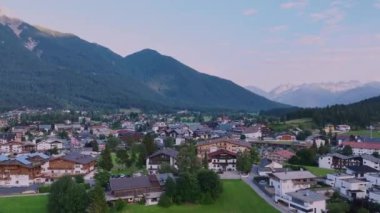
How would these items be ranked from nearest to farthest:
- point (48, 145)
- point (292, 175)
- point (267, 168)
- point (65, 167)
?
point (292, 175), point (267, 168), point (65, 167), point (48, 145)

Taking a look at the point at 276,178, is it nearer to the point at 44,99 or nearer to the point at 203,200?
the point at 203,200

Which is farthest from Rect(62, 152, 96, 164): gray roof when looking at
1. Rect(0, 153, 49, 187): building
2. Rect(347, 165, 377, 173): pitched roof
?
Rect(347, 165, 377, 173): pitched roof

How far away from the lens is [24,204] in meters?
34.0

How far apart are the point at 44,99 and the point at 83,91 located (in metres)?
29.1

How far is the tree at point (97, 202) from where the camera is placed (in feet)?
99.0

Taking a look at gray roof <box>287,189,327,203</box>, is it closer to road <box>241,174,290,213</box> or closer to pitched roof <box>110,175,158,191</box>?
road <box>241,174,290,213</box>

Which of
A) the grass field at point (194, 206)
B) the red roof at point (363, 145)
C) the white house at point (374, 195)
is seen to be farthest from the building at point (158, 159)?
the red roof at point (363, 145)

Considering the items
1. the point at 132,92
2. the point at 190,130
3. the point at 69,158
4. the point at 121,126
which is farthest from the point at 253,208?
the point at 132,92

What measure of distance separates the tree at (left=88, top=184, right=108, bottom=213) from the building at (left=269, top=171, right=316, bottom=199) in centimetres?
1285

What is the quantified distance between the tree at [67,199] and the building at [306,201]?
46.1ft

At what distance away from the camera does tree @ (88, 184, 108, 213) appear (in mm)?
30172

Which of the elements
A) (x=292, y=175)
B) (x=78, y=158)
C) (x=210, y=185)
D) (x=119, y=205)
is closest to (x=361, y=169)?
(x=292, y=175)

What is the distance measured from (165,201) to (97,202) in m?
5.44

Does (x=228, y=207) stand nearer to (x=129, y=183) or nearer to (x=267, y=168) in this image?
(x=129, y=183)
